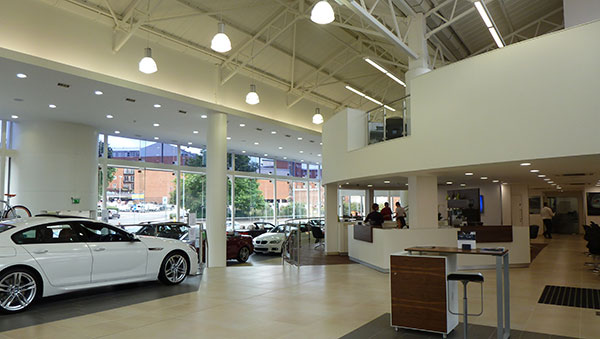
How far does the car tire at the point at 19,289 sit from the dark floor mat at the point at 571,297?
24.8ft

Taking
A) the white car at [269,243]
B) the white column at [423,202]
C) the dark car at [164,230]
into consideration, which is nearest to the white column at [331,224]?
the white car at [269,243]

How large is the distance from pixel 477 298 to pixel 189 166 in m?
15.5

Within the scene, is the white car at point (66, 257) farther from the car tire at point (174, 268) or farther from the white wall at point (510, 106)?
the white wall at point (510, 106)

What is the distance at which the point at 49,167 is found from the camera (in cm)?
1309

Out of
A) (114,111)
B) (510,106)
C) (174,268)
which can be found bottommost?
(174,268)

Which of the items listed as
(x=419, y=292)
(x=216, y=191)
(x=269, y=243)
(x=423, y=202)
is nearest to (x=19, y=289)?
(x=419, y=292)

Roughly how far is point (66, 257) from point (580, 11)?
11174 millimetres

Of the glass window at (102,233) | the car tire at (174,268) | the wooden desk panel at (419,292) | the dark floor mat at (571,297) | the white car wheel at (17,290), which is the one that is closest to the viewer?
the wooden desk panel at (419,292)

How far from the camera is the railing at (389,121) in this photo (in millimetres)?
9016

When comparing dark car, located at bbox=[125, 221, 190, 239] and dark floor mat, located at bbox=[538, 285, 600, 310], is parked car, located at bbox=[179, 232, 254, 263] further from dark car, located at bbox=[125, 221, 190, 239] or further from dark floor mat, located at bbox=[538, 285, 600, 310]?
dark floor mat, located at bbox=[538, 285, 600, 310]

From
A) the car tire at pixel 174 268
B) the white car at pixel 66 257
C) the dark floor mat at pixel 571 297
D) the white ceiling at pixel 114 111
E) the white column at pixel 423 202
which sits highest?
the white ceiling at pixel 114 111

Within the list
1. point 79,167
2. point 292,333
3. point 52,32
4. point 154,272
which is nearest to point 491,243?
point 292,333

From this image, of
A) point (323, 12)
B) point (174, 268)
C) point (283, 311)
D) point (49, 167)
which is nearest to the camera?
point (283, 311)

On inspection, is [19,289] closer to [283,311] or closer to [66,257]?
[66,257]
